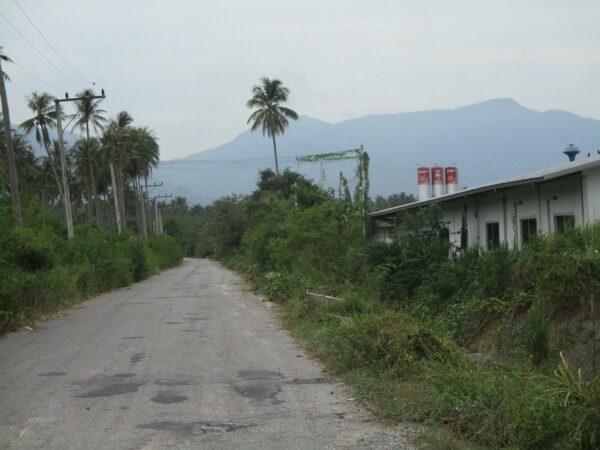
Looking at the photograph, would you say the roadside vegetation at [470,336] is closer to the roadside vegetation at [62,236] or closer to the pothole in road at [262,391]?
the pothole in road at [262,391]

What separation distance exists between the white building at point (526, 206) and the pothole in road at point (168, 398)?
724cm

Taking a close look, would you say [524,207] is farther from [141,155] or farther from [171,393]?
[141,155]

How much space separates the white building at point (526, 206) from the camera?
12.8m

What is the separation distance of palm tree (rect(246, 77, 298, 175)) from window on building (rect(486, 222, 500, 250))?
42.1 meters

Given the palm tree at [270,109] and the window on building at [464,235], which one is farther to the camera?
the palm tree at [270,109]

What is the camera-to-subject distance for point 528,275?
11039 mm

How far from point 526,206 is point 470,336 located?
492cm

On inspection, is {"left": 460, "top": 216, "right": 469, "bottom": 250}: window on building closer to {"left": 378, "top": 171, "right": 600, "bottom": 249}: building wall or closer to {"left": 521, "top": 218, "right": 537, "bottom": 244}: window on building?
{"left": 378, "top": 171, "right": 600, "bottom": 249}: building wall

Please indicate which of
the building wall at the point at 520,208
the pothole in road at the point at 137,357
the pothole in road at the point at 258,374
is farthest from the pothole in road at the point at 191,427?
the building wall at the point at 520,208

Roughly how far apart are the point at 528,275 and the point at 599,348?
102 inches

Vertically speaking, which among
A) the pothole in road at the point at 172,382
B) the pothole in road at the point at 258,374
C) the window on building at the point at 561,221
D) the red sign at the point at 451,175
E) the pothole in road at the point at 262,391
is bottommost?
the pothole in road at the point at 258,374

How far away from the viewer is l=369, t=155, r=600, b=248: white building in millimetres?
12758

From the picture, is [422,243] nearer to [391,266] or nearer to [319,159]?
[391,266]

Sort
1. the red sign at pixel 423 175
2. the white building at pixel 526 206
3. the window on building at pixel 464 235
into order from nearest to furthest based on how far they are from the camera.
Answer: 1. the white building at pixel 526 206
2. the window on building at pixel 464 235
3. the red sign at pixel 423 175
